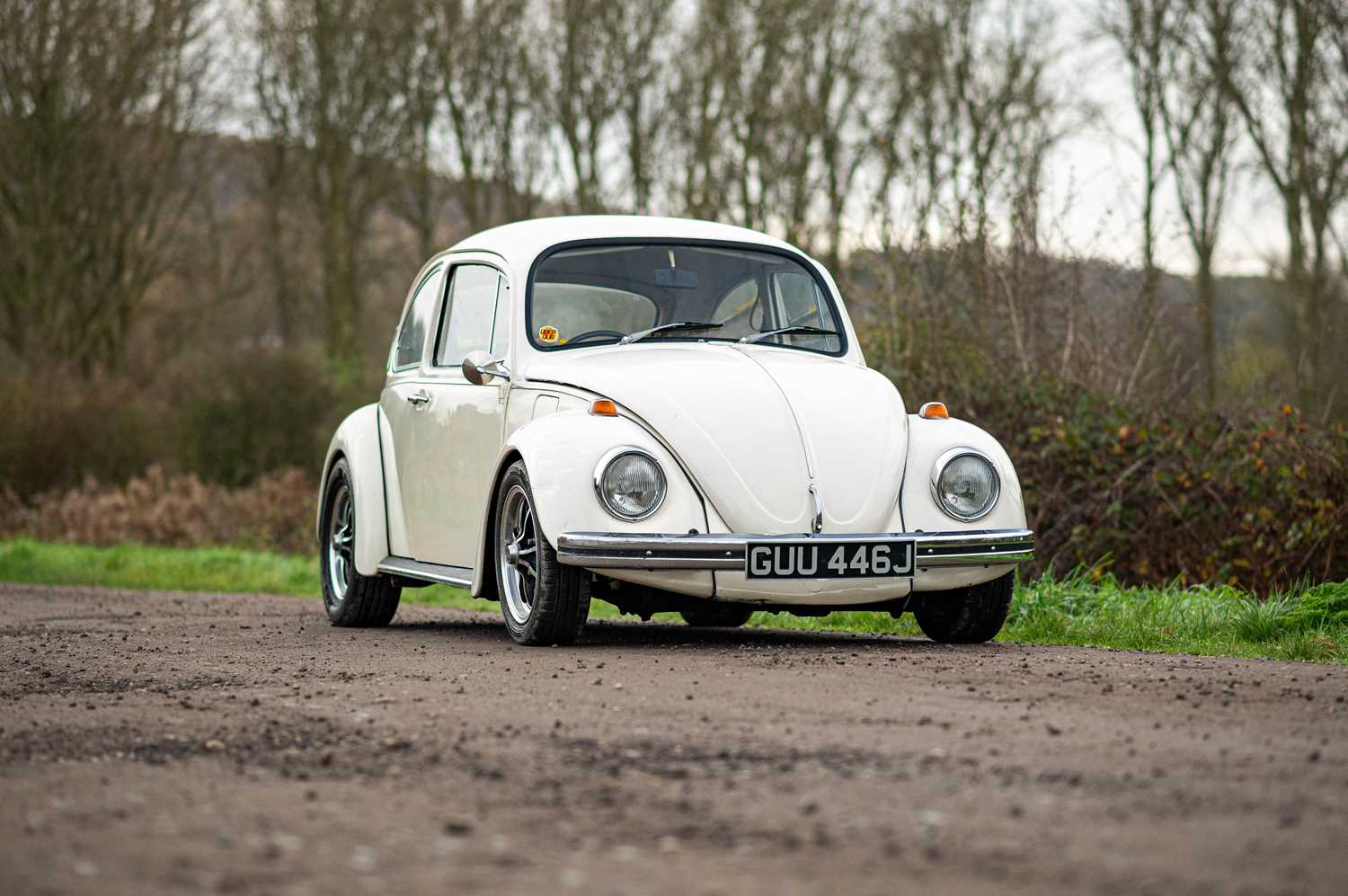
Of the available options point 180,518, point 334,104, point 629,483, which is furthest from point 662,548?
point 334,104

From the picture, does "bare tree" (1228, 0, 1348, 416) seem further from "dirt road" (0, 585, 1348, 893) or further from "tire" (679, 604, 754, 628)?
"dirt road" (0, 585, 1348, 893)

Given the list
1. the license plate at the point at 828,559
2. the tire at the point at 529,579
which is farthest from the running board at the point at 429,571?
the license plate at the point at 828,559

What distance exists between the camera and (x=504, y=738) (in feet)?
15.4

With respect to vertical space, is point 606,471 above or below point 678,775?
above

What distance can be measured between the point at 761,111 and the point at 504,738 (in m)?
23.5

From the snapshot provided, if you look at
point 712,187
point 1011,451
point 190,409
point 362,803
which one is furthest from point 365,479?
point 712,187

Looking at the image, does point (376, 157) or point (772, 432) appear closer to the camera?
point (772, 432)

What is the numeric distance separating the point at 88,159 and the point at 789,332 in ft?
66.7

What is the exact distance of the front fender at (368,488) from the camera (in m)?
9.11

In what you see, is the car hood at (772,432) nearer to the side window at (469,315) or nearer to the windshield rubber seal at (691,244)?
the windshield rubber seal at (691,244)

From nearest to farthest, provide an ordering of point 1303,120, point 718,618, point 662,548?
point 662,548, point 718,618, point 1303,120

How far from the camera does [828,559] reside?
22.9 ft

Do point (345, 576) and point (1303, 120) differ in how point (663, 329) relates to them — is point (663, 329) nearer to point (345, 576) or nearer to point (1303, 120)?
point (345, 576)

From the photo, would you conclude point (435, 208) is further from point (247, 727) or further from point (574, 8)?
point (247, 727)
